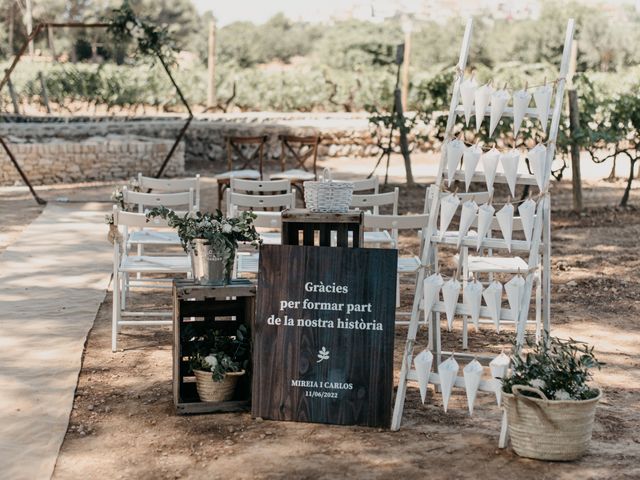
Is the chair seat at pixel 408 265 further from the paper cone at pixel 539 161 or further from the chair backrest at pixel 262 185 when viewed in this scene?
the chair backrest at pixel 262 185

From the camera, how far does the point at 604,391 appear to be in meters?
5.11

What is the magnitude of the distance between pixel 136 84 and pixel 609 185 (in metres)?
11.3

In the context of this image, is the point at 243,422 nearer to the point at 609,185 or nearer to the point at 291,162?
the point at 609,185

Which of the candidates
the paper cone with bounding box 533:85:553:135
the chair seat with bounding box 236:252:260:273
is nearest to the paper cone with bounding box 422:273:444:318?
the paper cone with bounding box 533:85:553:135

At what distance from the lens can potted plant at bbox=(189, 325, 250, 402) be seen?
15.2ft

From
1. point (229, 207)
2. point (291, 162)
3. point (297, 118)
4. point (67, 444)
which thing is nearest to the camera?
point (67, 444)

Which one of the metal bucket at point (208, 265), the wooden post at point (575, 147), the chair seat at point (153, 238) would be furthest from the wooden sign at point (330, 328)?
the wooden post at point (575, 147)

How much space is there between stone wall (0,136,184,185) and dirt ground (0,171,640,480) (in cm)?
858

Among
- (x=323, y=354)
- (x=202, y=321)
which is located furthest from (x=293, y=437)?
(x=202, y=321)

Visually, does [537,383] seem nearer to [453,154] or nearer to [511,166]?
[511,166]

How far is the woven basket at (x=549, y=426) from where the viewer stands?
13.2ft

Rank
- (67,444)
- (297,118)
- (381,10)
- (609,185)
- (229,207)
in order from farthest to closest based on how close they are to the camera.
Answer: (381,10), (297,118), (609,185), (229,207), (67,444)

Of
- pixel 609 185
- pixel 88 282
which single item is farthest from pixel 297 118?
pixel 88 282

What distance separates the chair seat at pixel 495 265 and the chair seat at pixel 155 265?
1545 mm
